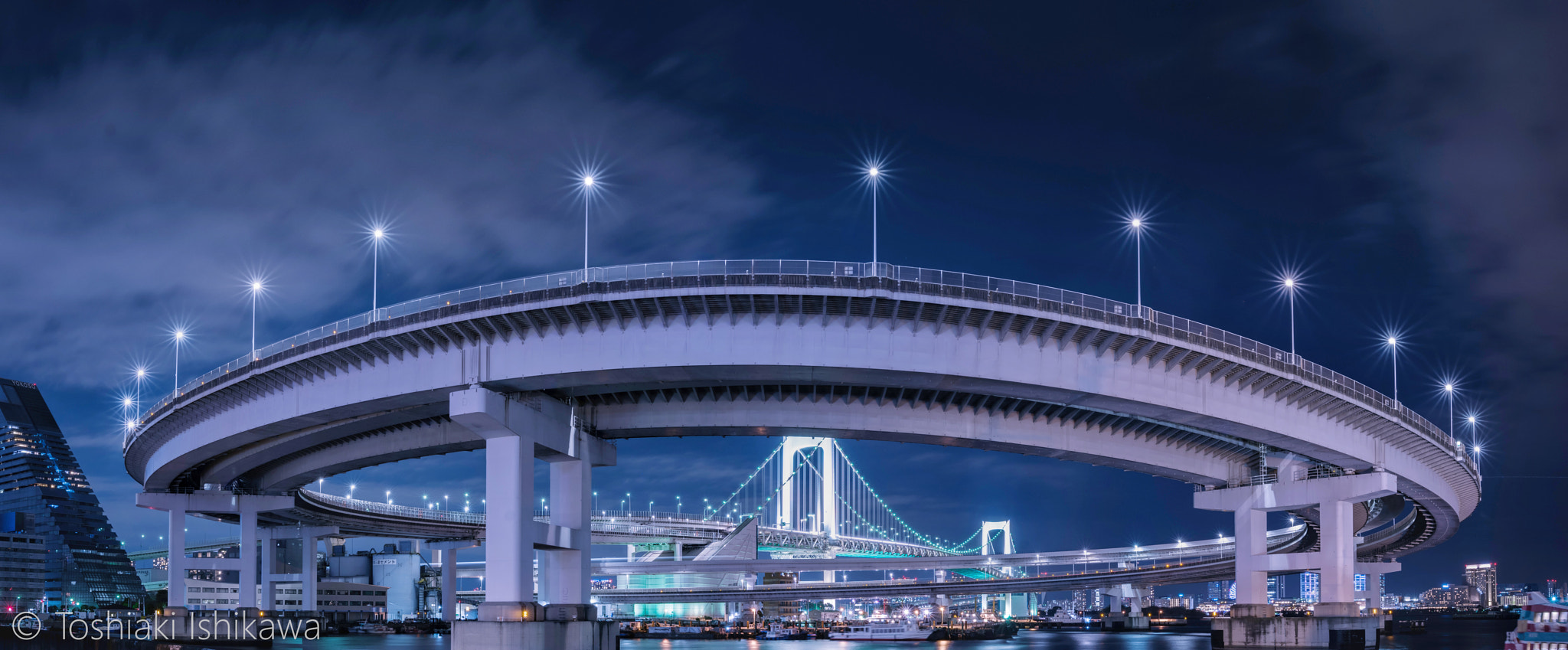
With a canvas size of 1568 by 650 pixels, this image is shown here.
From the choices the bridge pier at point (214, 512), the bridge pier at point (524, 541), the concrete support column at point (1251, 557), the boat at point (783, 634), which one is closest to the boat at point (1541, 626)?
the concrete support column at point (1251, 557)

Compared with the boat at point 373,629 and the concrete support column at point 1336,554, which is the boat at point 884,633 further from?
the concrete support column at point 1336,554

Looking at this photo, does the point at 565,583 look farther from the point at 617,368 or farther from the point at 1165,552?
the point at 1165,552

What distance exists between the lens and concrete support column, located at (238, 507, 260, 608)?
7944cm

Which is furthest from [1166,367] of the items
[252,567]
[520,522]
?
[252,567]

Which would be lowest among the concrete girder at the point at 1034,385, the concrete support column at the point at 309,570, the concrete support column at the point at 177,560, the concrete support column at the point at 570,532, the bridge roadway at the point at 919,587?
the bridge roadway at the point at 919,587

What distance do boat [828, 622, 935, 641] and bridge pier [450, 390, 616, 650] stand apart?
3179 inches

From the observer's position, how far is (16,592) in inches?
6993

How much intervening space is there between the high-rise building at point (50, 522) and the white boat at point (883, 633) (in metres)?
118

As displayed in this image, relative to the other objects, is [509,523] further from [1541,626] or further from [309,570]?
[309,570]

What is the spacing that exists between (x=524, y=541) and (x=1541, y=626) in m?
37.4

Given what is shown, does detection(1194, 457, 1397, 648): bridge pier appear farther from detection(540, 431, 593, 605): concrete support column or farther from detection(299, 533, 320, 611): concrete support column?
detection(299, 533, 320, 611): concrete support column

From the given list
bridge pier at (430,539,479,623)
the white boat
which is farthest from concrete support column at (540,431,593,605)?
the white boat

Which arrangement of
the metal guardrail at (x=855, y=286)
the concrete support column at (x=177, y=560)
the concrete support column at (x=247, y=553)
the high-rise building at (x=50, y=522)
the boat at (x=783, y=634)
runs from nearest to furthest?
the metal guardrail at (x=855, y=286), the concrete support column at (x=247, y=553), the concrete support column at (x=177, y=560), the boat at (x=783, y=634), the high-rise building at (x=50, y=522)

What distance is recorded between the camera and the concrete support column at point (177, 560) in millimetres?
79750
